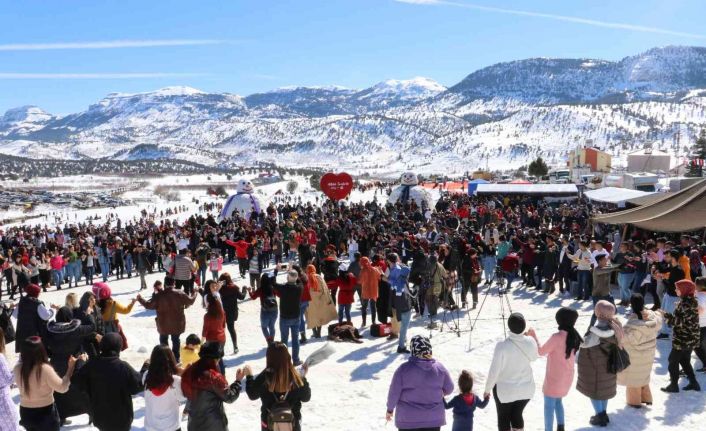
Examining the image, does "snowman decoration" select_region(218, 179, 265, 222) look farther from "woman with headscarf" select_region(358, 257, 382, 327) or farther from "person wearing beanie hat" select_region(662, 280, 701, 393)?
"person wearing beanie hat" select_region(662, 280, 701, 393)

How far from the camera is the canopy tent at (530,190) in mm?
32372

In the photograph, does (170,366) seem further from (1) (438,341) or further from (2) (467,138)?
(2) (467,138)

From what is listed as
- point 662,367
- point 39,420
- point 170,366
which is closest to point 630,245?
point 662,367

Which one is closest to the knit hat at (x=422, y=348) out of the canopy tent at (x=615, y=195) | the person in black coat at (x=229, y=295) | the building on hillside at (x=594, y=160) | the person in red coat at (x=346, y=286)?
the person in black coat at (x=229, y=295)

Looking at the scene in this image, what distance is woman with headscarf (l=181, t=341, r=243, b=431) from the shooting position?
13.5 feet

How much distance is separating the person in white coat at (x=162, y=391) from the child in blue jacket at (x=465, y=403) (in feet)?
6.82

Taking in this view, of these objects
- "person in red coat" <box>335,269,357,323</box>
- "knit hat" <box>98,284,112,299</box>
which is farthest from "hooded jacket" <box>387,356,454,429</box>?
"person in red coat" <box>335,269,357,323</box>

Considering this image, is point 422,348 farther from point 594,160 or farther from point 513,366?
point 594,160

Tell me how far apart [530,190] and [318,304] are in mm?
25959

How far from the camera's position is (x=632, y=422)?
19.2ft

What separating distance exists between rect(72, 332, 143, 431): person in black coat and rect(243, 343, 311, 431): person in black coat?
100cm

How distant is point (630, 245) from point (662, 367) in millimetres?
4075

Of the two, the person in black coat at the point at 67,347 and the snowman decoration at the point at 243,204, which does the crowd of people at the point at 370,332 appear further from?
the snowman decoration at the point at 243,204

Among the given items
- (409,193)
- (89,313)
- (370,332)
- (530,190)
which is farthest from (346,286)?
(530,190)
